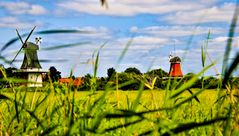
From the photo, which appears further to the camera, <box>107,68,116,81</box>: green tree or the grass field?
<box>107,68,116,81</box>: green tree

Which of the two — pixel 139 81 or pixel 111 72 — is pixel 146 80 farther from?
pixel 111 72

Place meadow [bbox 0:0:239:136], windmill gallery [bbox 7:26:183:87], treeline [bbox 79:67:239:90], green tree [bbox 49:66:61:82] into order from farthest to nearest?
1. green tree [bbox 49:66:61:82]
2. treeline [bbox 79:67:239:90]
3. windmill gallery [bbox 7:26:183:87]
4. meadow [bbox 0:0:239:136]

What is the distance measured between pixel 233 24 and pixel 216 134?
39.5 inches

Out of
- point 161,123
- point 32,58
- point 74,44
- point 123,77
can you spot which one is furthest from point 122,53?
point 123,77

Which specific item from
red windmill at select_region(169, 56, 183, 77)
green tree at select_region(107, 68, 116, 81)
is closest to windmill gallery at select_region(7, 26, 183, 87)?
red windmill at select_region(169, 56, 183, 77)

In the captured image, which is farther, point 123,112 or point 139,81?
point 139,81

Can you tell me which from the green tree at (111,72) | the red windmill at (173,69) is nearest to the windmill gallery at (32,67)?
the red windmill at (173,69)

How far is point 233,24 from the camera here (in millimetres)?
1685

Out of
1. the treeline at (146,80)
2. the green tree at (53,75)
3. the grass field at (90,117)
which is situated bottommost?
the grass field at (90,117)

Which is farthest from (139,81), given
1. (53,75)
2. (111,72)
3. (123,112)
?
(53,75)

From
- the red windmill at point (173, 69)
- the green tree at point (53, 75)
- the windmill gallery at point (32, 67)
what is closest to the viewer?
the windmill gallery at point (32, 67)

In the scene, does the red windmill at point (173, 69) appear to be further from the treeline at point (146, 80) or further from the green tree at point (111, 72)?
the green tree at point (111, 72)

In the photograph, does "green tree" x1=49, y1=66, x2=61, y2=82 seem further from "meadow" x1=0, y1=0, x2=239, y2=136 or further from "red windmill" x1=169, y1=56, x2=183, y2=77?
"red windmill" x1=169, y1=56, x2=183, y2=77

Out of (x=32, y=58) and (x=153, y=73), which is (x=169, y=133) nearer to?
(x=32, y=58)
